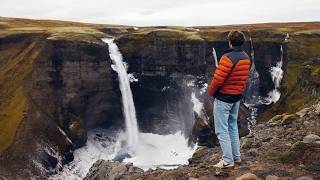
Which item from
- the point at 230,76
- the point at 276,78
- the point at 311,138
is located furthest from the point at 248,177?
the point at 276,78

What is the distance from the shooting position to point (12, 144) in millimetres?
58562

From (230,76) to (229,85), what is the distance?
30 centimetres

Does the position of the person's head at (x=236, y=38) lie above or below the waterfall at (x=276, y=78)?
above

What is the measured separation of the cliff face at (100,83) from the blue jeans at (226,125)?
143 feet

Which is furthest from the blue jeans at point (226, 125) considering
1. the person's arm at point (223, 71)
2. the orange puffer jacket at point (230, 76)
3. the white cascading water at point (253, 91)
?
the white cascading water at point (253, 91)

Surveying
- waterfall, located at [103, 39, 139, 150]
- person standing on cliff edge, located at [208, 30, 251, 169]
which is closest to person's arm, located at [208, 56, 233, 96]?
person standing on cliff edge, located at [208, 30, 251, 169]

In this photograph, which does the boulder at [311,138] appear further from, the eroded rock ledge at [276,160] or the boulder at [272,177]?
the boulder at [272,177]

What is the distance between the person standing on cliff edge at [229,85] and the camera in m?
15.7

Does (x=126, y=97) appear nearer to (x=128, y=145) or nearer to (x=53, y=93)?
(x=128, y=145)

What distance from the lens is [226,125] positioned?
16.4 meters

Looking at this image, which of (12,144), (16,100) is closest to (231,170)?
(12,144)

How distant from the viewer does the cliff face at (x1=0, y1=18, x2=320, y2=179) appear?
63156 mm

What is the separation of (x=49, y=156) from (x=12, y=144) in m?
5.01

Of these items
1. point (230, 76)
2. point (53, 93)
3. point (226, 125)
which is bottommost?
point (53, 93)
